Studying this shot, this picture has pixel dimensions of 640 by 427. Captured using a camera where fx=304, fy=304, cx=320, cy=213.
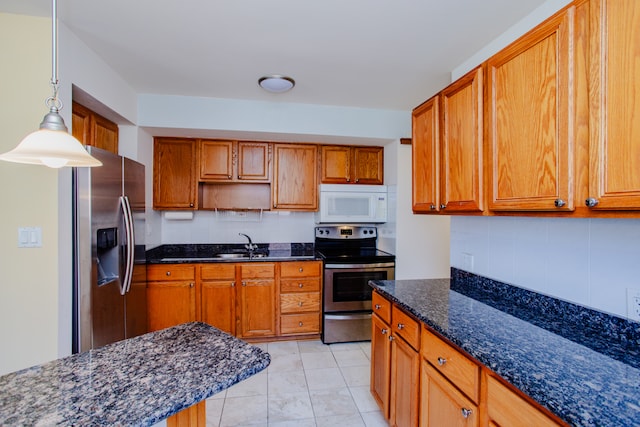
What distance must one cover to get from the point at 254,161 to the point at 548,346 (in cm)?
290

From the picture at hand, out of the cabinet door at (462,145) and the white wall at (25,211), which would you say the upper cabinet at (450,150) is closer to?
the cabinet door at (462,145)

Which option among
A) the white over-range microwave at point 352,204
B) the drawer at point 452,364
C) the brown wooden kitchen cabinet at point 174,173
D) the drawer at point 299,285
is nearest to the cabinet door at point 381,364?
the drawer at point 452,364

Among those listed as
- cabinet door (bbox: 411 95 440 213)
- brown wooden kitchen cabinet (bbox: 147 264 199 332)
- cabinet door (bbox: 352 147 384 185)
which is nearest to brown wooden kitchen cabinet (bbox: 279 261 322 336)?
brown wooden kitchen cabinet (bbox: 147 264 199 332)

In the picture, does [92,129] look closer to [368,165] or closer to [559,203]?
[368,165]

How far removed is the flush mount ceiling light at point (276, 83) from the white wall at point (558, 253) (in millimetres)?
1358

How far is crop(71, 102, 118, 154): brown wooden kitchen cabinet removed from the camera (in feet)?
6.92

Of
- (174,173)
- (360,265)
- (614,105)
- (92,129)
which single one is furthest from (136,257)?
(614,105)

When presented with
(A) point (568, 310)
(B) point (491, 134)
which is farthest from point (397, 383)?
(B) point (491, 134)

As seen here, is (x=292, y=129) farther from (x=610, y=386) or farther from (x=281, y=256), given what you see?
(x=610, y=386)

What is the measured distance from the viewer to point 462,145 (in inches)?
63.2

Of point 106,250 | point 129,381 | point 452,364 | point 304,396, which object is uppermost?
point 106,250

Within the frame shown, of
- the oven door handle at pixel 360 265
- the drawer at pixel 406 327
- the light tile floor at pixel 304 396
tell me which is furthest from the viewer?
the oven door handle at pixel 360 265

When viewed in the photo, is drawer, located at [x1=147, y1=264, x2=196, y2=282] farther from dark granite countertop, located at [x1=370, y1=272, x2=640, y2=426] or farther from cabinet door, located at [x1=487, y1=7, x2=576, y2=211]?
cabinet door, located at [x1=487, y1=7, x2=576, y2=211]

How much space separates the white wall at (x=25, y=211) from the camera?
1.64 m
